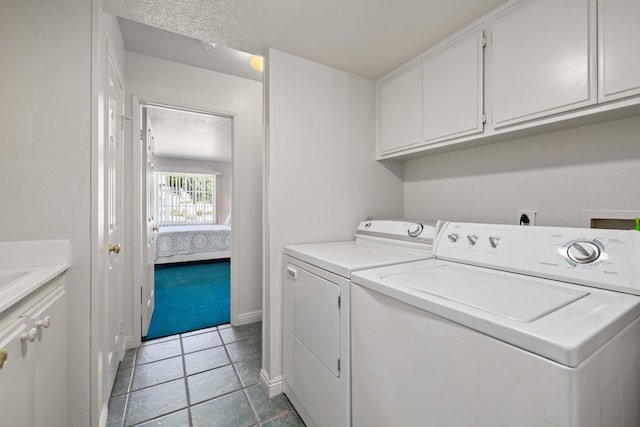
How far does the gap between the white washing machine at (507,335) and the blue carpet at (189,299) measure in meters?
2.11

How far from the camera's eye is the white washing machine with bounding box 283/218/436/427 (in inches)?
46.4

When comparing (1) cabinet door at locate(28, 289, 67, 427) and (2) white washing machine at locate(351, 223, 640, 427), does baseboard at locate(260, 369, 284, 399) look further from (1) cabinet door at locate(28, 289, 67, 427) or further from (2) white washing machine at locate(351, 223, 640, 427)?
(1) cabinet door at locate(28, 289, 67, 427)

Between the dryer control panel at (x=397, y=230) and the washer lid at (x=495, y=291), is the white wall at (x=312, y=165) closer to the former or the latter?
the dryer control panel at (x=397, y=230)

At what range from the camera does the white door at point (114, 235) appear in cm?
156

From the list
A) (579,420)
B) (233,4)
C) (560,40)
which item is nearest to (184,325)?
(233,4)

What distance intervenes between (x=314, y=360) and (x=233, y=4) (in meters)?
1.83

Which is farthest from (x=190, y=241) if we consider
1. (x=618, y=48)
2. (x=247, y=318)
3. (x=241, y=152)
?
(x=618, y=48)

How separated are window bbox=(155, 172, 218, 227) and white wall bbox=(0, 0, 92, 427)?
5956 mm

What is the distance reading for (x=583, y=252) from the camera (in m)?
0.98

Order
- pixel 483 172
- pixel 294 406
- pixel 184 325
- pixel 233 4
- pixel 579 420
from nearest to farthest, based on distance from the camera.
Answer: pixel 579 420
pixel 233 4
pixel 294 406
pixel 483 172
pixel 184 325

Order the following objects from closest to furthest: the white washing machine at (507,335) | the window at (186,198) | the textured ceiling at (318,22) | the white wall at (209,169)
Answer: the white washing machine at (507,335) → the textured ceiling at (318,22) → the white wall at (209,169) → the window at (186,198)

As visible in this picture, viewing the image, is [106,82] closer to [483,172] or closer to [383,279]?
[383,279]

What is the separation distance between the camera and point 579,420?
530mm

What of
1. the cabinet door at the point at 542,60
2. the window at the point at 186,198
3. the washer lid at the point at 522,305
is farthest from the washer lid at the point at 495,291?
the window at the point at 186,198
